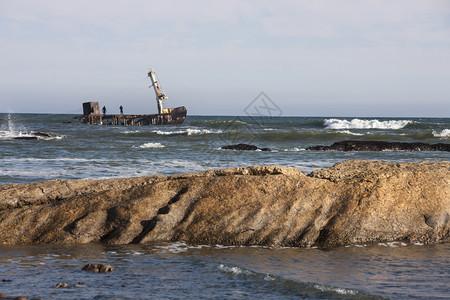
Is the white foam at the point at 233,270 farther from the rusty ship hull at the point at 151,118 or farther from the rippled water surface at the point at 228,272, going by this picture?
the rusty ship hull at the point at 151,118

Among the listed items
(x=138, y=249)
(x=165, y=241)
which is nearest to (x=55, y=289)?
(x=138, y=249)

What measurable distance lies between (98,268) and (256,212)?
7.07 feet

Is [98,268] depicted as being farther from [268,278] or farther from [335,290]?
[335,290]

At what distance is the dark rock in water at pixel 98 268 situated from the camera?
5.29m

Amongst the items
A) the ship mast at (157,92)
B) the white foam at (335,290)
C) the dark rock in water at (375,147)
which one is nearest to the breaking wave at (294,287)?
the white foam at (335,290)

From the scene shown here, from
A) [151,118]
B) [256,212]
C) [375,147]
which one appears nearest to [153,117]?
[151,118]

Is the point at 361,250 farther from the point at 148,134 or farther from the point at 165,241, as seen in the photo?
the point at 148,134

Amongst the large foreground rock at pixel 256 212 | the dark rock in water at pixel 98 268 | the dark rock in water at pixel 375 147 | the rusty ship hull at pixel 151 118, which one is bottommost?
the dark rock in water at pixel 375 147

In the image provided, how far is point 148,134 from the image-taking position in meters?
43.8

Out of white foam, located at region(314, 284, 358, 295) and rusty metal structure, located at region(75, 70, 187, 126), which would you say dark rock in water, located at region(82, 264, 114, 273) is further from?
rusty metal structure, located at region(75, 70, 187, 126)

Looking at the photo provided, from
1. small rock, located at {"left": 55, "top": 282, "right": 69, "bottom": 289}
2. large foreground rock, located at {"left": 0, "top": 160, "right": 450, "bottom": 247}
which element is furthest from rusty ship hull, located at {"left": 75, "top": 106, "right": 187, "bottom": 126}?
small rock, located at {"left": 55, "top": 282, "right": 69, "bottom": 289}

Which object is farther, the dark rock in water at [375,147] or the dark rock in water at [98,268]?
the dark rock in water at [375,147]

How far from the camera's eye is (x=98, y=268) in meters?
5.32

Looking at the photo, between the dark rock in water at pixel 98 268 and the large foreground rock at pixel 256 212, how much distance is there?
113 centimetres
